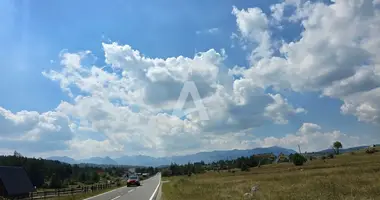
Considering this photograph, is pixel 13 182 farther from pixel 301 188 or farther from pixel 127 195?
pixel 301 188

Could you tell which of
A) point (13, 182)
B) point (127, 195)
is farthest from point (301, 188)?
point (13, 182)

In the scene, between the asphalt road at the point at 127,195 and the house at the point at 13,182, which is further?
the house at the point at 13,182

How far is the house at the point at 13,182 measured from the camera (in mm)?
54469

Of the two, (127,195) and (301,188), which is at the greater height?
(301,188)

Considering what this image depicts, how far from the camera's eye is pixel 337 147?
193 m

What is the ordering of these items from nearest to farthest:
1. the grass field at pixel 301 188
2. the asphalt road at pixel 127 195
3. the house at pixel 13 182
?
the grass field at pixel 301 188 < the asphalt road at pixel 127 195 < the house at pixel 13 182

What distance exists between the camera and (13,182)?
5844cm


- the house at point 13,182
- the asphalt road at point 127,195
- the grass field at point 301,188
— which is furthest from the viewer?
the house at point 13,182

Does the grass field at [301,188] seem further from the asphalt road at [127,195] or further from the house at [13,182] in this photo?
the house at [13,182]

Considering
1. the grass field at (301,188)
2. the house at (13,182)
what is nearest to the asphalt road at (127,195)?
the grass field at (301,188)

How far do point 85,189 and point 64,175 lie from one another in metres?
132

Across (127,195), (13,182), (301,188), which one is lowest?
(127,195)

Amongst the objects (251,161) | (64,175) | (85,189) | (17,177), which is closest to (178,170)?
(251,161)

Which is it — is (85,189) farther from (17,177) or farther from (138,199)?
(17,177)
